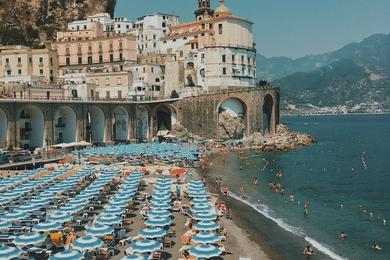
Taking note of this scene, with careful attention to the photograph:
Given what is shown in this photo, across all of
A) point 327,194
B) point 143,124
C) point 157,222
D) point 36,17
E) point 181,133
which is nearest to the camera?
point 157,222

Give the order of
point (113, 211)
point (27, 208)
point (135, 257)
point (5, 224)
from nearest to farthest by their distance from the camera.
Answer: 1. point (135, 257)
2. point (5, 224)
3. point (113, 211)
4. point (27, 208)

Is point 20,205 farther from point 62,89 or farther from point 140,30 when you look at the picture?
point 140,30

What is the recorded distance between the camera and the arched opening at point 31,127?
7719 cm

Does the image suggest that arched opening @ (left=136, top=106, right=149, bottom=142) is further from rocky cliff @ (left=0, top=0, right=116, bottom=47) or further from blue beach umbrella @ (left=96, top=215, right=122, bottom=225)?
blue beach umbrella @ (left=96, top=215, right=122, bottom=225)

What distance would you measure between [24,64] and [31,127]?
26363 mm

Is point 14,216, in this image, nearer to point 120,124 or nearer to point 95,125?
point 95,125

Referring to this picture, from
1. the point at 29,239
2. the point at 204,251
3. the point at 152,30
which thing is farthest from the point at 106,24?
the point at 204,251

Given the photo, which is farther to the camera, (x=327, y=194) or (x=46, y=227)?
(x=327, y=194)

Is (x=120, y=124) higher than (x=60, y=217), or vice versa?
(x=120, y=124)

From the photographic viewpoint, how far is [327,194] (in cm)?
5312

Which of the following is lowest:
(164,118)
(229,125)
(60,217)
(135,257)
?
(135,257)

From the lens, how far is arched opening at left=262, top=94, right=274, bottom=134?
10300 centimetres

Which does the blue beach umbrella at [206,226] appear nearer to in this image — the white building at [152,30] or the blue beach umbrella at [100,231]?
the blue beach umbrella at [100,231]

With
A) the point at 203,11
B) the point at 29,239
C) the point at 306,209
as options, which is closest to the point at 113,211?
the point at 29,239
